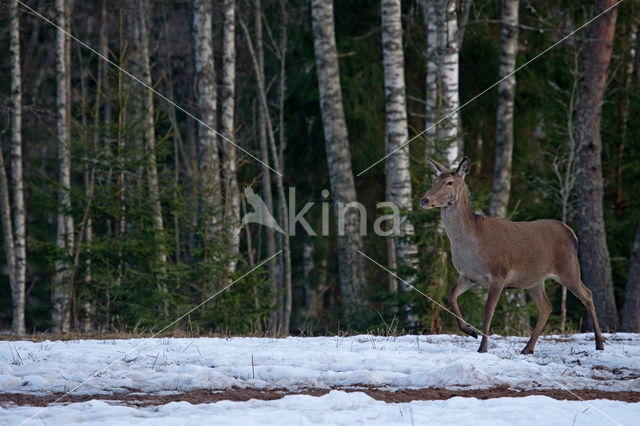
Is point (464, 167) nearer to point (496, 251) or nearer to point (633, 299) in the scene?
point (496, 251)

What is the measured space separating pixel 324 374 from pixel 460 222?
8.95 feet

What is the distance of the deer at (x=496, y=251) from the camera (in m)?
10.1

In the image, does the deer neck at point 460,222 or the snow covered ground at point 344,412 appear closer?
the snow covered ground at point 344,412

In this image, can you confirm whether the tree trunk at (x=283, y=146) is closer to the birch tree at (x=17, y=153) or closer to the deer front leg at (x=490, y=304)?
the birch tree at (x=17, y=153)

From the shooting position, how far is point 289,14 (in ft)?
88.8

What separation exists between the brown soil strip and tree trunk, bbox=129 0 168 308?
A: 6485 mm

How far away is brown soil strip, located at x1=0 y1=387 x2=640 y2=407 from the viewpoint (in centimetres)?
736

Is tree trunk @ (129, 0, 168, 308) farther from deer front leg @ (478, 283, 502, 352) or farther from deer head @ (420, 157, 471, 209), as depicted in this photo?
deer front leg @ (478, 283, 502, 352)

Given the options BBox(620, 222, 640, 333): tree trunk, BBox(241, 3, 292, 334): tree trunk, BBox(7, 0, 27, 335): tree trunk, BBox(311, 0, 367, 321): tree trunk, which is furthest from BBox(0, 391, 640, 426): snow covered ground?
BBox(241, 3, 292, 334): tree trunk

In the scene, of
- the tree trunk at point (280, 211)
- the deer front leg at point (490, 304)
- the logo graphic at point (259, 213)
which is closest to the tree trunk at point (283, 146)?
the tree trunk at point (280, 211)

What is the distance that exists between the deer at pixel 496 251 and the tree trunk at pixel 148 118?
5.25m

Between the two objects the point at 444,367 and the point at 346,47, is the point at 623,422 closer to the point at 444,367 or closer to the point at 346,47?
the point at 444,367

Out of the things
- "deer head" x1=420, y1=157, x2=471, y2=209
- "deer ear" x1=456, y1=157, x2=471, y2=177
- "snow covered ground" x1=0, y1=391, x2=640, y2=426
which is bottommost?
"snow covered ground" x1=0, y1=391, x2=640, y2=426

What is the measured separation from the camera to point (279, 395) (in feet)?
25.2
